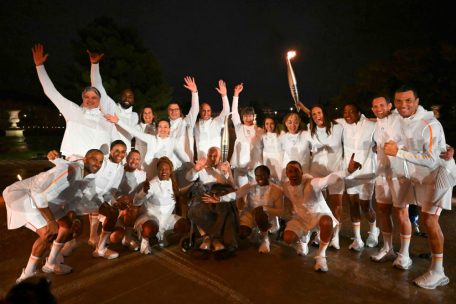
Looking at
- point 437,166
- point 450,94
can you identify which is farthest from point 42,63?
point 450,94

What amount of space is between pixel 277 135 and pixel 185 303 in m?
3.35

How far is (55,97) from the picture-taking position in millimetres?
4855

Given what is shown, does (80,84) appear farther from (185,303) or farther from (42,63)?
(185,303)

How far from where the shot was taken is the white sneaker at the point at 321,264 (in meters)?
3.98

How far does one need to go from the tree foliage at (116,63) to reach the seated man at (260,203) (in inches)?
661

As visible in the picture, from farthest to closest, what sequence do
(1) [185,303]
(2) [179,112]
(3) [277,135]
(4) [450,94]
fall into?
(4) [450,94] → (2) [179,112] → (3) [277,135] → (1) [185,303]

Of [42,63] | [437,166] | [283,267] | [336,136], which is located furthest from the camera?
[336,136]

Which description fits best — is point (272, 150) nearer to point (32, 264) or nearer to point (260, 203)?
point (260, 203)

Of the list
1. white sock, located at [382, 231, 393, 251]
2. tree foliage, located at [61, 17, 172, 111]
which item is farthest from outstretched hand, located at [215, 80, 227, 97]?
tree foliage, located at [61, 17, 172, 111]

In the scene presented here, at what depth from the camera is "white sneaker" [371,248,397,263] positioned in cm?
429

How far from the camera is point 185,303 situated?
3.28m

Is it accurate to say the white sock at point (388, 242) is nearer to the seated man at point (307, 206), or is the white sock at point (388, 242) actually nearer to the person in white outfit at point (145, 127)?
the seated man at point (307, 206)

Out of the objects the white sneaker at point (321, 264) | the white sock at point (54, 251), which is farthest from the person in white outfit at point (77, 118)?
the white sneaker at point (321, 264)

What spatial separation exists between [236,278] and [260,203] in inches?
56.8
